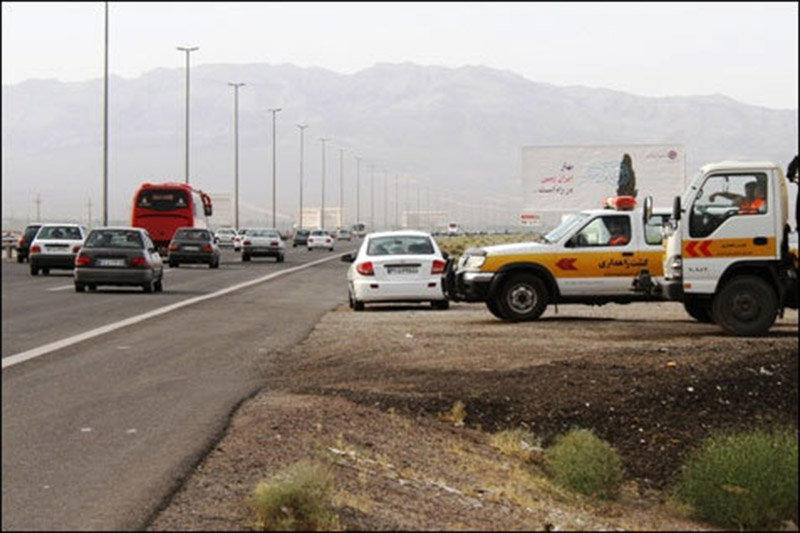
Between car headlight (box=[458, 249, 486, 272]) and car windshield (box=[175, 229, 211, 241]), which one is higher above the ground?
car windshield (box=[175, 229, 211, 241])

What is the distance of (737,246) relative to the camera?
18.5 meters

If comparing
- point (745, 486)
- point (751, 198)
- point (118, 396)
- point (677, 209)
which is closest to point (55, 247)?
point (677, 209)

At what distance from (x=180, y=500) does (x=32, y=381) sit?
19.6 feet

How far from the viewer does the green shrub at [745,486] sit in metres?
9.92

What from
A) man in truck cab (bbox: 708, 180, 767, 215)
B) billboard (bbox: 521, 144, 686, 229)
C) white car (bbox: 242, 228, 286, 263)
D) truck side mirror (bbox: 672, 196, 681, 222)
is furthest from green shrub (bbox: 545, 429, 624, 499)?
billboard (bbox: 521, 144, 686, 229)

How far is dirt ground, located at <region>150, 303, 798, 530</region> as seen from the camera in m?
8.94

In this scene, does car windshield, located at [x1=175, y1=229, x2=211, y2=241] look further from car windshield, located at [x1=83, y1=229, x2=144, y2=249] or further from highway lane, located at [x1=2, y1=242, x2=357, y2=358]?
car windshield, located at [x1=83, y1=229, x2=144, y2=249]

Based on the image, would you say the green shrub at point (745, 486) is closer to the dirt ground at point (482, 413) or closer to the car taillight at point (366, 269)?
the dirt ground at point (482, 413)

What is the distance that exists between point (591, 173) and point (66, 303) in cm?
3988

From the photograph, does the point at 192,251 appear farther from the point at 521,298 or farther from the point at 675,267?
the point at 675,267

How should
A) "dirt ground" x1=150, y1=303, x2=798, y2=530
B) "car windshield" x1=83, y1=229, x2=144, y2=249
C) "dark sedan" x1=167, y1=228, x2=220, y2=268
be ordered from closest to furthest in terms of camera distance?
"dirt ground" x1=150, y1=303, x2=798, y2=530
"car windshield" x1=83, y1=229, x2=144, y2=249
"dark sedan" x1=167, y1=228, x2=220, y2=268

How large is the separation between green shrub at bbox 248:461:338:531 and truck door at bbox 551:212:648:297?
14.4 meters

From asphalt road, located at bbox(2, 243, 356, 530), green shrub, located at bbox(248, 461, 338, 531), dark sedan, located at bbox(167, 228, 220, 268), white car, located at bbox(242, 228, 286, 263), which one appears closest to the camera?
green shrub, located at bbox(248, 461, 338, 531)

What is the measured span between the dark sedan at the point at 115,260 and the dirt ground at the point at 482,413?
7.92 meters
